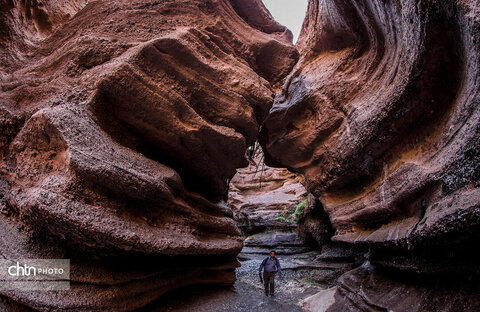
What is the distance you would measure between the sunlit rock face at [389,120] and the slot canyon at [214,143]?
3 centimetres

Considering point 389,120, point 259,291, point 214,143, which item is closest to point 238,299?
point 259,291

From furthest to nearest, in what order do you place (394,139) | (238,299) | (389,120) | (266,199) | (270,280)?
(266,199) → (270,280) → (238,299) → (394,139) → (389,120)

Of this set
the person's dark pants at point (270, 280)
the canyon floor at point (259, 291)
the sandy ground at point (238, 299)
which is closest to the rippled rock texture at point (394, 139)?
the sandy ground at point (238, 299)

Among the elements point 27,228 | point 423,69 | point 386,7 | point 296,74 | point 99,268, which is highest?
point 296,74

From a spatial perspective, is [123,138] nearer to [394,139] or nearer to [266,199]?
[394,139]

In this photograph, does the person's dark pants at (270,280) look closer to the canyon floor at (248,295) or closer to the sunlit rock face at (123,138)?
the canyon floor at (248,295)

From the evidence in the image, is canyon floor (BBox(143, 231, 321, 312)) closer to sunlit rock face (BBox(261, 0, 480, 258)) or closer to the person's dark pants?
the person's dark pants

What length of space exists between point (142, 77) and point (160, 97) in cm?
46

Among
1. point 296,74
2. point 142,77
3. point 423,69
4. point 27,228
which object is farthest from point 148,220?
point 296,74

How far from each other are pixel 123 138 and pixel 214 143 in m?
1.89

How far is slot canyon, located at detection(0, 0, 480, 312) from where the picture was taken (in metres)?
2.81

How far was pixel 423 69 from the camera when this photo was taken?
11.9 feet

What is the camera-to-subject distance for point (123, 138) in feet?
13.2

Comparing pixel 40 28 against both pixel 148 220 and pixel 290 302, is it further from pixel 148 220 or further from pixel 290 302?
pixel 290 302
